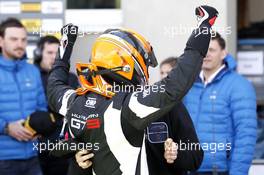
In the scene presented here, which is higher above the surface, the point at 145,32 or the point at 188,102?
the point at 145,32

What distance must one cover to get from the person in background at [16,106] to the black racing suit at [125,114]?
214 cm

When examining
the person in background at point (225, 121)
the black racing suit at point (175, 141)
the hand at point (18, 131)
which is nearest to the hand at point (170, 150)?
the black racing suit at point (175, 141)

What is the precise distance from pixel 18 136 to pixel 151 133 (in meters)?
2.45

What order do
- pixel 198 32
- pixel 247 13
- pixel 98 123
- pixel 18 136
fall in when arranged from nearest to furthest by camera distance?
1. pixel 198 32
2. pixel 98 123
3. pixel 18 136
4. pixel 247 13

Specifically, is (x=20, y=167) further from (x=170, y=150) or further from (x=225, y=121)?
(x=170, y=150)

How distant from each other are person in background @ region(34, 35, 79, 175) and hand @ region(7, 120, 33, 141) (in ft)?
0.97

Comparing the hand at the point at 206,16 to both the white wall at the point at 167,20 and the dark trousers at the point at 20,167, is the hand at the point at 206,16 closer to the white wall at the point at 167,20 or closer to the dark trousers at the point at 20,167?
the dark trousers at the point at 20,167

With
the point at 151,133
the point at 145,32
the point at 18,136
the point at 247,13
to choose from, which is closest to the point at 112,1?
the point at 145,32

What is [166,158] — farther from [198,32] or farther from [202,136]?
[202,136]

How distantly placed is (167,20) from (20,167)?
2033mm

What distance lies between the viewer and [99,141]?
10.5 ft

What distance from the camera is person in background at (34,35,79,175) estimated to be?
5855 mm

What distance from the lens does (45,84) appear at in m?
6.11

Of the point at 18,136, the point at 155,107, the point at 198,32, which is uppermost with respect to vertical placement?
the point at 198,32
